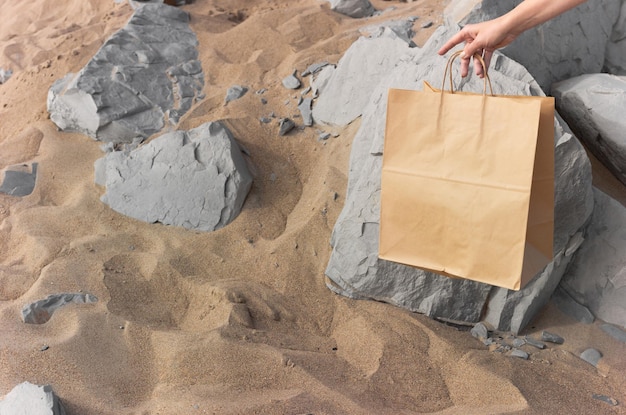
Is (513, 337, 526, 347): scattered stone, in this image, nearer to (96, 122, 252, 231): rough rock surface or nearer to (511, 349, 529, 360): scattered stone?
(511, 349, 529, 360): scattered stone

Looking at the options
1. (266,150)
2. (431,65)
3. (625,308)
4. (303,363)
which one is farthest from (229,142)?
(625,308)

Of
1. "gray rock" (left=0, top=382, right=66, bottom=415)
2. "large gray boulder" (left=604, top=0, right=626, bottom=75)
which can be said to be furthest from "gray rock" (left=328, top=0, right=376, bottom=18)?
"gray rock" (left=0, top=382, right=66, bottom=415)

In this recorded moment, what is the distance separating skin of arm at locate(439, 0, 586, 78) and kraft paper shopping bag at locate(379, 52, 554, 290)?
188mm

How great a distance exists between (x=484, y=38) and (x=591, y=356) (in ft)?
4.50

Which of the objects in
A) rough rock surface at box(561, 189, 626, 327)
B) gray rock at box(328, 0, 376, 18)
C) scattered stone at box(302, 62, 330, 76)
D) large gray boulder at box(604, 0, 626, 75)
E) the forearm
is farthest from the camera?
gray rock at box(328, 0, 376, 18)

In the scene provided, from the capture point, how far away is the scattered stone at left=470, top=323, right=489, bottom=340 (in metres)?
2.52

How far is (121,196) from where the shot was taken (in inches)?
125

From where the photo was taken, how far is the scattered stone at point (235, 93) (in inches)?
148

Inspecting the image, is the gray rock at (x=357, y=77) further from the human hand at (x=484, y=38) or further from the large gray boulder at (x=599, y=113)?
the human hand at (x=484, y=38)

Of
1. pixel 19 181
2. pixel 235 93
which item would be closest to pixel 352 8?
pixel 235 93

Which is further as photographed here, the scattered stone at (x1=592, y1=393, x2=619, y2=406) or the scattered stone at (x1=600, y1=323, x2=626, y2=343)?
the scattered stone at (x1=600, y1=323, x2=626, y2=343)

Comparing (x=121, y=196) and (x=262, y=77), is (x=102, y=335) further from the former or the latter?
(x=262, y=77)

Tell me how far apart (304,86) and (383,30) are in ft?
1.99

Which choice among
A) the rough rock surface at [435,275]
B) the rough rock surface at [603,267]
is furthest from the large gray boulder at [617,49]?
the rough rock surface at [435,275]
